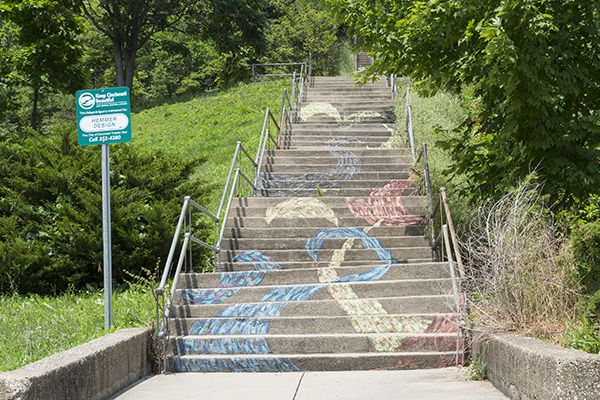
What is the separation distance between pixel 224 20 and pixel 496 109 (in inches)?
848

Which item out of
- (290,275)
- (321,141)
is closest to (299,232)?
(290,275)

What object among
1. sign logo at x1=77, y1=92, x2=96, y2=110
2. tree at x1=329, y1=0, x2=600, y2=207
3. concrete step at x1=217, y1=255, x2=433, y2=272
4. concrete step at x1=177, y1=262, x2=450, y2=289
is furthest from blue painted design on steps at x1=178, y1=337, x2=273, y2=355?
tree at x1=329, y1=0, x2=600, y2=207

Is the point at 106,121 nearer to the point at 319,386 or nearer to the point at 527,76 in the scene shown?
the point at 319,386

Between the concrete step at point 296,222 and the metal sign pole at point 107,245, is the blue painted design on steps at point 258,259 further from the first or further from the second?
the metal sign pole at point 107,245

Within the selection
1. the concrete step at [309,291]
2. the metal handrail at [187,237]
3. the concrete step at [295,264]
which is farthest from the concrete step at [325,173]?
the concrete step at [309,291]

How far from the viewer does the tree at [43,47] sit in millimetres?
15961

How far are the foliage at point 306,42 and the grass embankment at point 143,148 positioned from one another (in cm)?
654

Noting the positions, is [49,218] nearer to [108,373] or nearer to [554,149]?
[108,373]

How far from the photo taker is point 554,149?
280 inches

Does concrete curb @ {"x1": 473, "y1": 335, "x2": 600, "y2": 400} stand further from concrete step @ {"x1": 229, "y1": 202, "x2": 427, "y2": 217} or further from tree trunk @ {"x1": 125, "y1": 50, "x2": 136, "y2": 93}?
tree trunk @ {"x1": 125, "y1": 50, "x2": 136, "y2": 93}

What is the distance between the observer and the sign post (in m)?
6.07

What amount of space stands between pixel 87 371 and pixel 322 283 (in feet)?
12.3

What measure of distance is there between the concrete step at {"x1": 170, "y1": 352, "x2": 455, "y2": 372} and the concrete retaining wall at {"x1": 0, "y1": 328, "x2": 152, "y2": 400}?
1.77ft

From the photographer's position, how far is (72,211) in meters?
8.92
